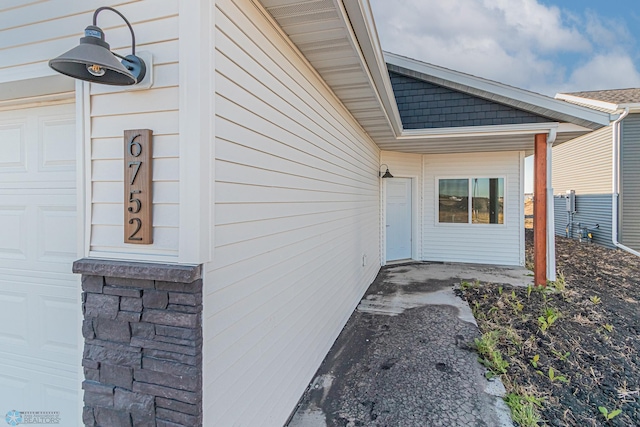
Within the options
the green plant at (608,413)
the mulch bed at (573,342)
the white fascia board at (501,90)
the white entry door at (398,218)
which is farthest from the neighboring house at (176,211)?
the white entry door at (398,218)

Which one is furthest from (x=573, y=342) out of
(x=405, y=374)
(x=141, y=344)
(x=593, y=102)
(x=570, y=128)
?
(x=593, y=102)

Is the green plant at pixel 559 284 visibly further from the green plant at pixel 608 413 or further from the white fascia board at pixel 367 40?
the white fascia board at pixel 367 40

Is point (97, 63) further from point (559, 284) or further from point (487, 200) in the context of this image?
point (487, 200)

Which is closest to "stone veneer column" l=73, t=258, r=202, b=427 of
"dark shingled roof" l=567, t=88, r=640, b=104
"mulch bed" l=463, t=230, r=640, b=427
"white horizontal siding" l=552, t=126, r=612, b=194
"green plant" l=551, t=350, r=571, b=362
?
"mulch bed" l=463, t=230, r=640, b=427

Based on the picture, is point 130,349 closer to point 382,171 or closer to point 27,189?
point 27,189

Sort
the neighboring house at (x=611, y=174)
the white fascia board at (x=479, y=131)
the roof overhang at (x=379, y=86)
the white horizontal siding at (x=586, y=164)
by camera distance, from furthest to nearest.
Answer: the white horizontal siding at (x=586, y=164) → the neighboring house at (x=611, y=174) → the white fascia board at (x=479, y=131) → the roof overhang at (x=379, y=86)

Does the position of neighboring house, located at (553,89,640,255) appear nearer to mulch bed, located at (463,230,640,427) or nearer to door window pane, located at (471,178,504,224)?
door window pane, located at (471,178,504,224)

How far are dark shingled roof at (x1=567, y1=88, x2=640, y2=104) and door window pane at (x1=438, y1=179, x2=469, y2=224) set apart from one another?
217 inches

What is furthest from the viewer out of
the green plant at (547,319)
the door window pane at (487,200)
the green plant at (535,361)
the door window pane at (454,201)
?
the door window pane at (454,201)

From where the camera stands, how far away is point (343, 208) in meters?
4.33

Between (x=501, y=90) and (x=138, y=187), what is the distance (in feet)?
A: 19.6

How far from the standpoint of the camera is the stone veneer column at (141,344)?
1.41m

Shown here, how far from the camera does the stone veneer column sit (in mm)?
1406

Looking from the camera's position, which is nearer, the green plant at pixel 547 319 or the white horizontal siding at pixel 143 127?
the white horizontal siding at pixel 143 127
